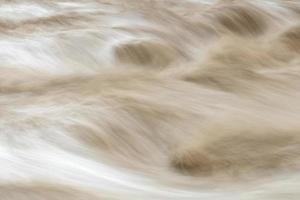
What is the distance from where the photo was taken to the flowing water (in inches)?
39.3

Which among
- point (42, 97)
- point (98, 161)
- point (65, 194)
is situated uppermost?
point (42, 97)

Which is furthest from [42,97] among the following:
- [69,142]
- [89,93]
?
[69,142]

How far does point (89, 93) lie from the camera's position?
137 centimetres

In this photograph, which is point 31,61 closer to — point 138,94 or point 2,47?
point 2,47

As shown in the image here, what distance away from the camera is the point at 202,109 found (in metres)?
1.31

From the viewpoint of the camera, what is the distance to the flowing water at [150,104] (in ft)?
3.27

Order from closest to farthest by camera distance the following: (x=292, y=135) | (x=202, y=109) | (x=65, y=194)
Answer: (x=65, y=194) → (x=292, y=135) → (x=202, y=109)

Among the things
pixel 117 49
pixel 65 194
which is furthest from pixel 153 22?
pixel 65 194

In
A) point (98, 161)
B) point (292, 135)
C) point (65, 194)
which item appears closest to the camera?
point (65, 194)

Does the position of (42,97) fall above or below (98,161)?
above

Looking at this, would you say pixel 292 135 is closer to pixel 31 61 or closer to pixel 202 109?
pixel 202 109

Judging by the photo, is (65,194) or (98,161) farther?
(98,161)

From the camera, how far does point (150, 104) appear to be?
4.29ft

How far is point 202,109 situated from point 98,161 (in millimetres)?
303
